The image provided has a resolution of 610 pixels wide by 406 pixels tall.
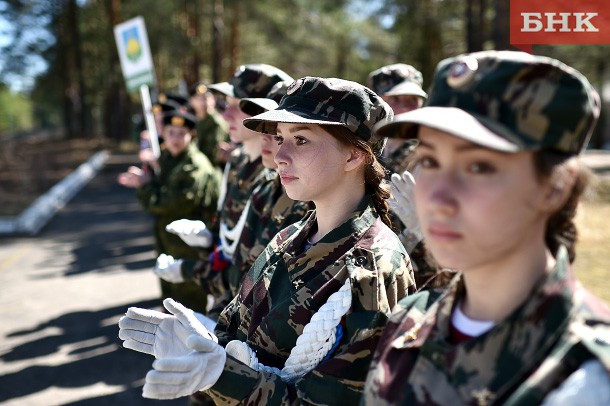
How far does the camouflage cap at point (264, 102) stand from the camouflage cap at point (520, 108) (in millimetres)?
2092

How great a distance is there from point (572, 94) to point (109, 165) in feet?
74.0

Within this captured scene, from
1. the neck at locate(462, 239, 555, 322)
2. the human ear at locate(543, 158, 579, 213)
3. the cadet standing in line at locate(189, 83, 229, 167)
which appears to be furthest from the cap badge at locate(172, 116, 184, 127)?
the human ear at locate(543, 158, 579, 213)

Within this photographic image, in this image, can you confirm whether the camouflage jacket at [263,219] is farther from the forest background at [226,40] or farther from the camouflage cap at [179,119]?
the forest background at [226,40]

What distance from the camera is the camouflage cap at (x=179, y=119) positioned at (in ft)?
19.4

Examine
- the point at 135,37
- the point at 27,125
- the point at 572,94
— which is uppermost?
the point at 135,37

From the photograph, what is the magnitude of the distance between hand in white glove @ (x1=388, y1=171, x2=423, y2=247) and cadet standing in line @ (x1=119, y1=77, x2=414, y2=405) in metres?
0.44

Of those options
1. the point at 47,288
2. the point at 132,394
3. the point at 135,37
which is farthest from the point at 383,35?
the point at 132,394

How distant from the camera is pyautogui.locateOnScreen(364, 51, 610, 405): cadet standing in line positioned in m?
1.33

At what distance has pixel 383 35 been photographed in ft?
88.5

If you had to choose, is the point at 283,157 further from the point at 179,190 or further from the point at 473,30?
the point at 473,30

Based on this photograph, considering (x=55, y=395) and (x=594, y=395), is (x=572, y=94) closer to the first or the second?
(x=594, y=395)

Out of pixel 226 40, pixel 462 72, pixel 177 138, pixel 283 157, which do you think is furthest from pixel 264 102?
pixel 226 40

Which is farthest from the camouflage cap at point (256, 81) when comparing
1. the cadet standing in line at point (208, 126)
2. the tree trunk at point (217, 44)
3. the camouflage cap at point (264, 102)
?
the tree trunk at point (217, 44)

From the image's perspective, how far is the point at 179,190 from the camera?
5699 millimetres
